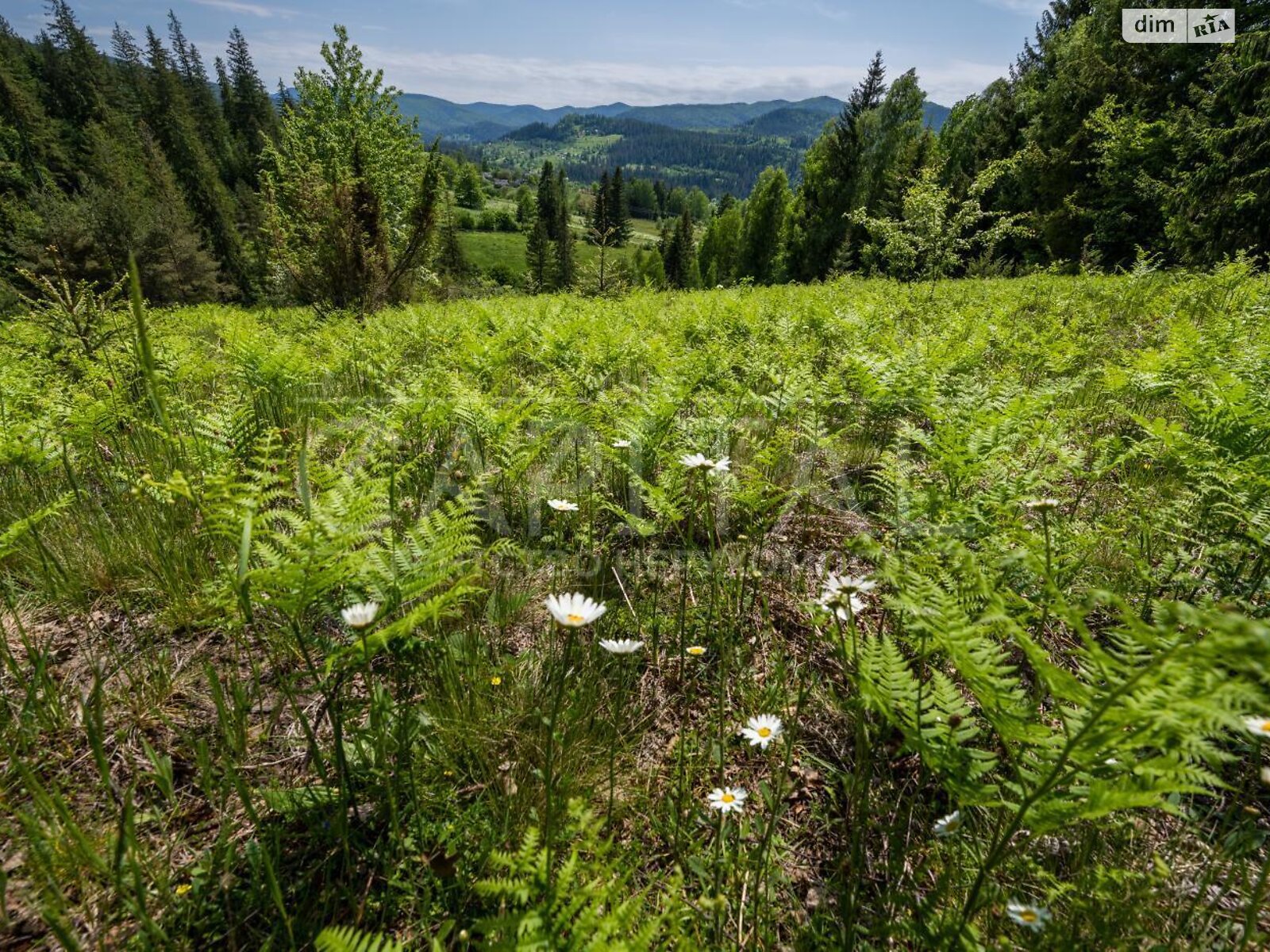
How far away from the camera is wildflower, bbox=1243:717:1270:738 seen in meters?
1.17

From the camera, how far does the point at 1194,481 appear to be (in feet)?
8.85

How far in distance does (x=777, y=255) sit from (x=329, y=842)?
165ft

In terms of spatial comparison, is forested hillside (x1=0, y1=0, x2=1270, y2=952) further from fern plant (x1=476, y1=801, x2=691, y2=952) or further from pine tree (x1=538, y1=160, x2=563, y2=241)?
pine tree (x1=538, y1=160, x2=563, y2=241)

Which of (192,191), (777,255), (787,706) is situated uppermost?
(192,191)

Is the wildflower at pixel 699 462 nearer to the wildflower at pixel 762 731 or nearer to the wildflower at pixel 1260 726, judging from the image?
the wildflower at pixel 762 731

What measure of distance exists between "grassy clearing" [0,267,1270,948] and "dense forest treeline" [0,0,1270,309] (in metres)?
1.28

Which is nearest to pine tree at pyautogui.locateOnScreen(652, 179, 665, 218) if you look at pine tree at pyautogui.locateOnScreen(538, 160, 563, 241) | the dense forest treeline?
pine tree at pyautogui.locateOnScreen(538, 160, 563, 241)

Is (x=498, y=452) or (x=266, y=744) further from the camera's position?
(x=498, y=452)

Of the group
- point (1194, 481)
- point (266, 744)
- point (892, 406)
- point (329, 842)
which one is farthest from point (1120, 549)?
point (266, 744)

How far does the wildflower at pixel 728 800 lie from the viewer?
5.17 feet

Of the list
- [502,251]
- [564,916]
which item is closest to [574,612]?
[564,916]

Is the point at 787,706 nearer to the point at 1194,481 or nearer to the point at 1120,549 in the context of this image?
the point at 1120,549

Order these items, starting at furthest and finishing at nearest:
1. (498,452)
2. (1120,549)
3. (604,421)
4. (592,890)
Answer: (604,421) → (498,452) → (1120,549) → (592,890)

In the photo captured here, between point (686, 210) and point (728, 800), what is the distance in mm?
72835
